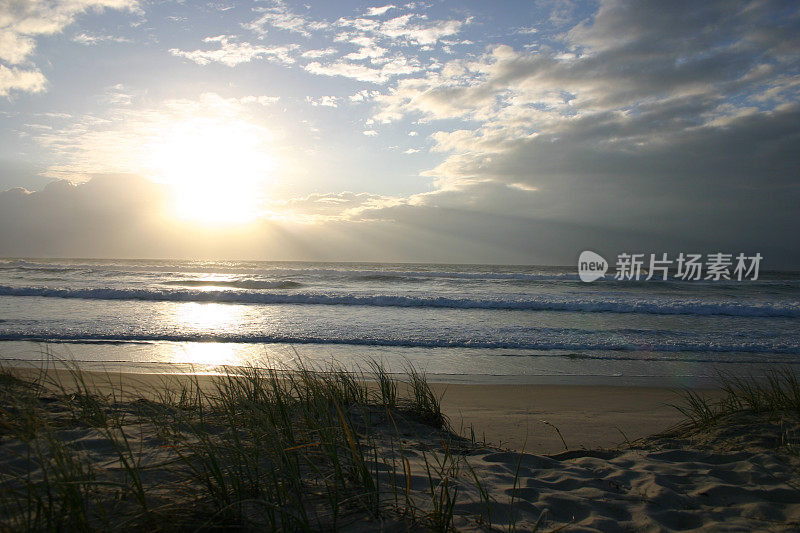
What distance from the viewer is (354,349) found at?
9.24 metres

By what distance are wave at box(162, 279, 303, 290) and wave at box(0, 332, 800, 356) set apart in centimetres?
1574

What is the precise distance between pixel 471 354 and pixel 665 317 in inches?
408

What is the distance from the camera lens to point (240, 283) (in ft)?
91.8

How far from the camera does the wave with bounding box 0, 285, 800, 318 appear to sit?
1683 centimetres

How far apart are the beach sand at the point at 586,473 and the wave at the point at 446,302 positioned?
42.3 feet

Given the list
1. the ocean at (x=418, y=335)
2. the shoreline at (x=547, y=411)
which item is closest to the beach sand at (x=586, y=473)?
the shoreline at (x=547, y=411)

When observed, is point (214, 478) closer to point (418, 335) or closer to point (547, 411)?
point (547, 411)

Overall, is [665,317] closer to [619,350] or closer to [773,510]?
[619,350]

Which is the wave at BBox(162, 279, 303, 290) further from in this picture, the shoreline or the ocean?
the shoreline

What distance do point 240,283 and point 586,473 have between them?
27.6m

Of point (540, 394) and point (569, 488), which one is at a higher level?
point (569, 488)

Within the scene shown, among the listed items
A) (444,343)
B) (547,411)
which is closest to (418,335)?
(444,343)

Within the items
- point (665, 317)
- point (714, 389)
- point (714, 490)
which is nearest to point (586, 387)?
point (714, 389)

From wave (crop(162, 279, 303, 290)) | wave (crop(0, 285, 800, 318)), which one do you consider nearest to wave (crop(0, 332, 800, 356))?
wave (crop(0, 285, 800, 318))
